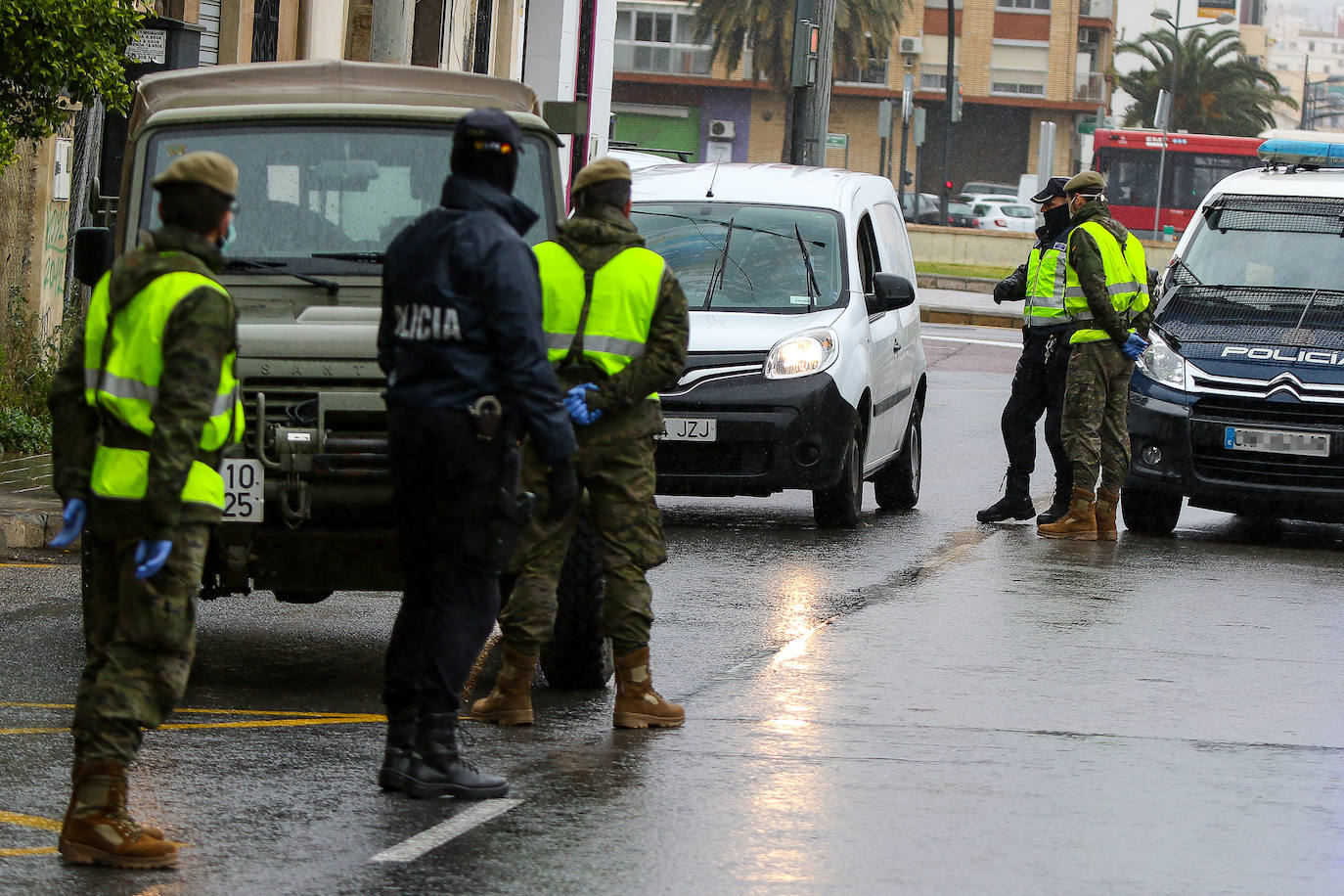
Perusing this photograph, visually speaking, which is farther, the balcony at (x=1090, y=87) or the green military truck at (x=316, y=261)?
the balcony at (x=1090, y=87)

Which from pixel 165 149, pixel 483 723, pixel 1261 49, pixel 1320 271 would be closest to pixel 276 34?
pixel 1320 271

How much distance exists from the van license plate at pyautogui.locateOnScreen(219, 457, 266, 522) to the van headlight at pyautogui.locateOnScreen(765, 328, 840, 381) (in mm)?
4955

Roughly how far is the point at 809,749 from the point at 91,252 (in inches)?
118

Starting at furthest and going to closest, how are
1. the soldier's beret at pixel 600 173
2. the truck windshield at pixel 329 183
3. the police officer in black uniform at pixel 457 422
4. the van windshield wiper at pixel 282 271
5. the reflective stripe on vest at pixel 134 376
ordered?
the truck windshield at pixel 329 183 < the van windshield wiper at pixel 282 271 < the soldier's beret at pixel 600 173 < the police officer in black uniform at pixel 457 422 < the reflective stripe on vest at pixel 134 376

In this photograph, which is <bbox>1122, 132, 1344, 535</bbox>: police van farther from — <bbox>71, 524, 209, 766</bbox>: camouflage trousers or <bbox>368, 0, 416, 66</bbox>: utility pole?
<bbox>71, 524, 209, 766</bbox>: camouflage trousers

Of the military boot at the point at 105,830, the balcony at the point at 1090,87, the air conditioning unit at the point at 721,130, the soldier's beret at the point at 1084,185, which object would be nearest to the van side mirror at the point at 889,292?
the soldier's beret at the point at 1084,185

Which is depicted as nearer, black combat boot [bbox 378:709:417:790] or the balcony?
black combat boot [bbox 378:709:417:790]

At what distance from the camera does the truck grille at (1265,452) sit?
11766 mm

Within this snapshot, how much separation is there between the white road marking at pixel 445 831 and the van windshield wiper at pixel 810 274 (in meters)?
6.55

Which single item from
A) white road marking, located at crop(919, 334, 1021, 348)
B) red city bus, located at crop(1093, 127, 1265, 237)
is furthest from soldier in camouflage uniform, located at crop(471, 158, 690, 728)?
red city bus, located at crop(1093, 127, 1265, 237)


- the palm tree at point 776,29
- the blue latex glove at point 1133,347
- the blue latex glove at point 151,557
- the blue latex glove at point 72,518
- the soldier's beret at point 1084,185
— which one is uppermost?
the palm tree at point 776,29

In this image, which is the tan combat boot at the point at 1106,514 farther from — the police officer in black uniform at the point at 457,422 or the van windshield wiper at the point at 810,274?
the police officer in black uniform at the point at 457,422

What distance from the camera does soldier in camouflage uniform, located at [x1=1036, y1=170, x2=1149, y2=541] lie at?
11.9m

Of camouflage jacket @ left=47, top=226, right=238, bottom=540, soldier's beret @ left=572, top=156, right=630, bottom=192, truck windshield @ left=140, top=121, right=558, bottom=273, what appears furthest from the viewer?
truck windshield @ left=140, top=121, right=558, bottom=273
